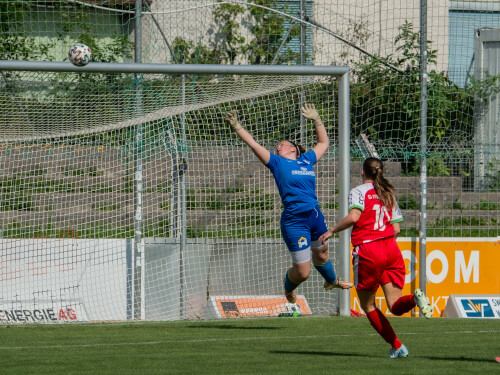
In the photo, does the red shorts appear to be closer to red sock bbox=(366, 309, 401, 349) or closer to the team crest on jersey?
red sock bbox=(366, 309, 401, 349)

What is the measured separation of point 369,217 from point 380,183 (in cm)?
31

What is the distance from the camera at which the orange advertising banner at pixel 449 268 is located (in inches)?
488

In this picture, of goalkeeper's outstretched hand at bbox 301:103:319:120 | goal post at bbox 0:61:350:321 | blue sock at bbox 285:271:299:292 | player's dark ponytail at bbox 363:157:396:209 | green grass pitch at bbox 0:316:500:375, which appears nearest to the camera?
green grass pitch at bbox 0:316:500:375

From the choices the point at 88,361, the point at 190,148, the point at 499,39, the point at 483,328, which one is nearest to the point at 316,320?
the point at 483,328

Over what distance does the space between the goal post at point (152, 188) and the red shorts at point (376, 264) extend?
3.74m

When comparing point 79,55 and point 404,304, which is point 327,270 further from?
point 79,55

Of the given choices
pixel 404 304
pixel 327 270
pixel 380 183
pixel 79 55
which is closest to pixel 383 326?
pixel 404 304

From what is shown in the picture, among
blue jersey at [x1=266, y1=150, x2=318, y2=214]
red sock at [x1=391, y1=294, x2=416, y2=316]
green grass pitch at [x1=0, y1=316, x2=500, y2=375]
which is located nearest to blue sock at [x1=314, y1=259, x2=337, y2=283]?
green grass pitch at [x1=0, y1=316, x2=500, y2=375]

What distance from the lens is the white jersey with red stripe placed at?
7117mm

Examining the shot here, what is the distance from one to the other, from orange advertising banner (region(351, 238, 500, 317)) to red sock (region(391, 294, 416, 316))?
546 centimetres

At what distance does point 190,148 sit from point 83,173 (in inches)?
68.9

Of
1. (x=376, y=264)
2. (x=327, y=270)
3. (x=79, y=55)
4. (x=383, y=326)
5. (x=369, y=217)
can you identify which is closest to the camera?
(x=383, y=326)

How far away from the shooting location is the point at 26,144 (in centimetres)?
1234

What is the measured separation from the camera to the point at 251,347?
7879 millimetres
